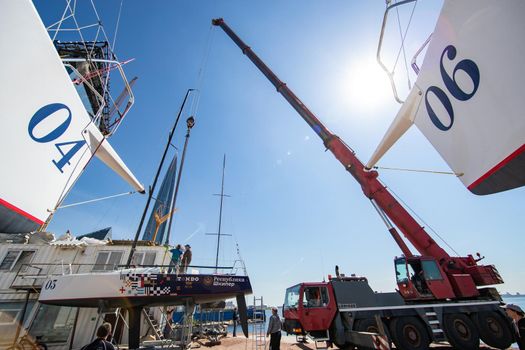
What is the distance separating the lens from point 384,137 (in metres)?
4.11

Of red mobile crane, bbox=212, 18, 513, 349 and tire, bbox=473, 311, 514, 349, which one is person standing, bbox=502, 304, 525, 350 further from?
tire, bbox=473, 311, 514, 349

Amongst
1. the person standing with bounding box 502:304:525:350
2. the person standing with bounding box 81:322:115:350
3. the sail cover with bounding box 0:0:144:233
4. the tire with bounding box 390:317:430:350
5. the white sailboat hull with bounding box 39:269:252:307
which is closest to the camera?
the sail cover with bounding box 0:0:144:233

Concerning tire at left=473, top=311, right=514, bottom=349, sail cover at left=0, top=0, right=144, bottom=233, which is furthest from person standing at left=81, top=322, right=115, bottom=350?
tire at left=473, top=311, right=514, bottom=349

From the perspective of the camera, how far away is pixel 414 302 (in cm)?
914

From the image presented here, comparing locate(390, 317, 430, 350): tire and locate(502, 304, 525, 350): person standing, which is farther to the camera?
locate(390, 317, 430, 350): tire

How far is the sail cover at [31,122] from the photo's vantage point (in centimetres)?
224

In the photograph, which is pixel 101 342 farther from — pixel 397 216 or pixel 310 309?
pixel 397 216

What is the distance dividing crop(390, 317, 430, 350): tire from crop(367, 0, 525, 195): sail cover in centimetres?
849

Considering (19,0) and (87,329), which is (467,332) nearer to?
(19,0)

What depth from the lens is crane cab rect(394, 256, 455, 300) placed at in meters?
8.90

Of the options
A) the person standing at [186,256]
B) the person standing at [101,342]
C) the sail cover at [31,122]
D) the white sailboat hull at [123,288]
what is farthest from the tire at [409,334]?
the sail cover at [31,122]

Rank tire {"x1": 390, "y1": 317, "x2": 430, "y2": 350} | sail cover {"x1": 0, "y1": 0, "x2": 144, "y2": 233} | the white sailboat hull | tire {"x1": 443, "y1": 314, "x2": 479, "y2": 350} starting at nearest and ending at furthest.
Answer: sail cover {"x1": 0, "y1": 0, "x2": 144, "y2": 233}, the white sailboat hull, tire {"x1": 390, "y1": 317, "x2": 430, "y2": 350}, tire {"x1": 443, "y1": 314, "x2": 479, "y2": 350}

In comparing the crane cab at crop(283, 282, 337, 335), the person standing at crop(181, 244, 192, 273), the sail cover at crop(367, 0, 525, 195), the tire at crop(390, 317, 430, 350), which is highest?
the person standing at crop(181, 244, 192, 273)

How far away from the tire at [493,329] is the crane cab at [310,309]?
5.22m
